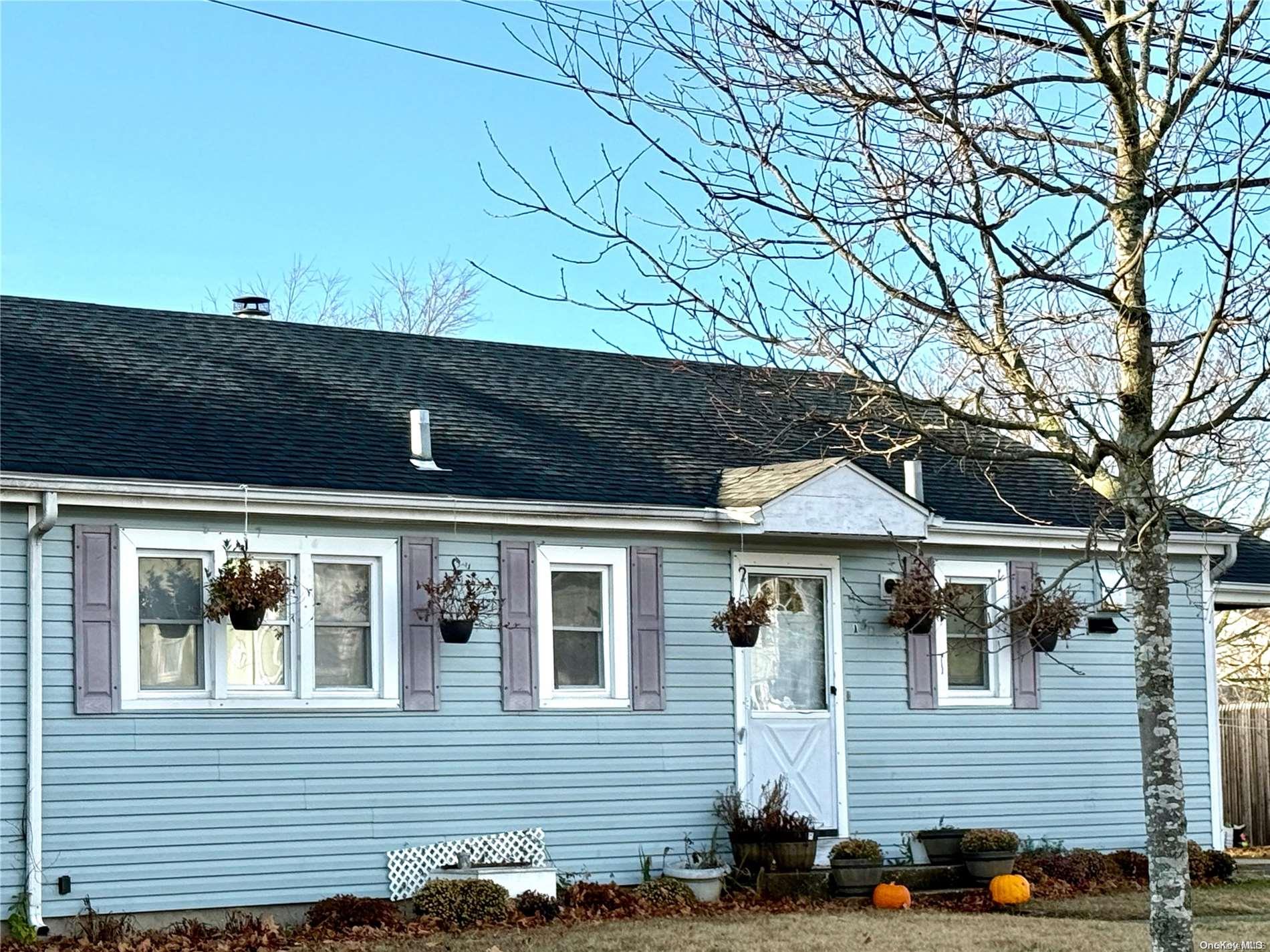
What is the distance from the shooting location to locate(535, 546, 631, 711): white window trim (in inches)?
522

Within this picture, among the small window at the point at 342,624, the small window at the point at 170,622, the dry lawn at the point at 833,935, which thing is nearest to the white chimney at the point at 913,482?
the dry lawn at the point at 833,935

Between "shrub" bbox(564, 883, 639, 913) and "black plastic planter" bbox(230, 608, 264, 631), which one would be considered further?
"shrub" bbox(564, 883, 639, 913)

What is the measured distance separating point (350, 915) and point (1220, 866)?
8.33 meters

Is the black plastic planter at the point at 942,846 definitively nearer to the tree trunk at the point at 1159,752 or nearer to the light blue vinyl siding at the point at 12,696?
the light blue vinyl siding at the point at 12,696

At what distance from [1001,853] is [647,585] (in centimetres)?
379

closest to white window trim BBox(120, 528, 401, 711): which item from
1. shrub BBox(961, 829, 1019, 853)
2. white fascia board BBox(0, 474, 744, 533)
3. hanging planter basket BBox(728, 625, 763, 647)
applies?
white fascia board BBox(0, 474, 744, 533)

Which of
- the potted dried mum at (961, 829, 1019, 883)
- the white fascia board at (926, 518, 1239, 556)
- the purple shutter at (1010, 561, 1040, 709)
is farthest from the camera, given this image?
the purple shutter at (1010, 561, 1040, 709)

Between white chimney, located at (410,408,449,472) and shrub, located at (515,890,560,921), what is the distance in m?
3.43

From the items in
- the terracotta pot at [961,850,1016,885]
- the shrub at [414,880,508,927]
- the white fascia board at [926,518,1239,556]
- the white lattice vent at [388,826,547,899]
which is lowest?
the terracotta pot at [961,850,1016,885]

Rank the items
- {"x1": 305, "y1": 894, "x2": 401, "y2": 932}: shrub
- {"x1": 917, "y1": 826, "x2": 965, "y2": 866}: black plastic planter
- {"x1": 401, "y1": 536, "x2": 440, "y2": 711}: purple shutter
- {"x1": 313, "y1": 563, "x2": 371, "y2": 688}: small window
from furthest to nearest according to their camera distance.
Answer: {"x1": 917, "y1": 826, "x2": 965, "y2": 866}: black plastic planter → {"x1": 401, "y1": 536, "x2": 440, "y2": 711}: purple shutter → {"x1": 313, "y1": 563, "x2": 371, "y2": 688}: small window → {"x1": 305, "y1": 894, "x2": 401, "y2": 932}: shrub

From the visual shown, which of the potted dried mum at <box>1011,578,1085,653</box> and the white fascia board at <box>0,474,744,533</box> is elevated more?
the white fascia board at <box>0,474,744,533</box>

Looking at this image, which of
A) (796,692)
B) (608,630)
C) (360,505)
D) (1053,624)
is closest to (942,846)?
(796,692)

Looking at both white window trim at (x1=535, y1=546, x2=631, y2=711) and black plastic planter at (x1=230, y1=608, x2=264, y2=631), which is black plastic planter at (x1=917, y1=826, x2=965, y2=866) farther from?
black plastic planter at (x1=230, y1=608, x2=264, y2=631)

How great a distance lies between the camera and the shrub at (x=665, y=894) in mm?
12609
